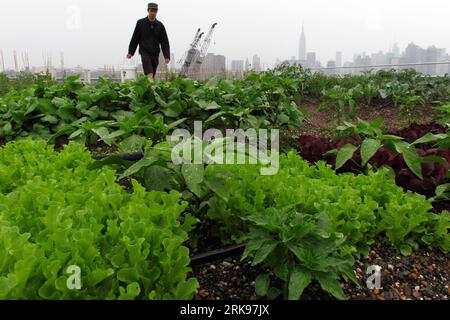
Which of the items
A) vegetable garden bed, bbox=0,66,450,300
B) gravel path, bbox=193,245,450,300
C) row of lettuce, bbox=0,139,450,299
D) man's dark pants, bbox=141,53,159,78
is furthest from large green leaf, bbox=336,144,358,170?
man's dark pants, bbox=141,53,159,78

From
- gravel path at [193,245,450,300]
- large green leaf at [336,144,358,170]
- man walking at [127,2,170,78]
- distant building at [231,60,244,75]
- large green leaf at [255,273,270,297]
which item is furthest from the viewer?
distant building at [231,60,244,75]

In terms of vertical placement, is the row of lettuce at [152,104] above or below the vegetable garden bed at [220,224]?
above

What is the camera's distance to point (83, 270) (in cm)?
118

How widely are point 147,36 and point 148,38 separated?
4cm

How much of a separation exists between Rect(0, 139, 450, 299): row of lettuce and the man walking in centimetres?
548

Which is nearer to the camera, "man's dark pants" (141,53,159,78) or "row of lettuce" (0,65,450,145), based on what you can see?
"row of lettuce" (0,65,450,145)

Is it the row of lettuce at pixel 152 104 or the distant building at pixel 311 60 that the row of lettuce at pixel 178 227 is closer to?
the row of lettuce at pixel 152 104

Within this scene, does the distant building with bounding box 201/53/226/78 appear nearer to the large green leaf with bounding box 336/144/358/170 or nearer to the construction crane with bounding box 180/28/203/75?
the construction crane with bounding box 180/28/203/75

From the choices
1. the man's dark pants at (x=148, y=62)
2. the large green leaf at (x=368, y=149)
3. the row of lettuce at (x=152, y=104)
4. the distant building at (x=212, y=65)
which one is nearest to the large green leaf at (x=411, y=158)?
the large green leaf at (x=368, y=149)

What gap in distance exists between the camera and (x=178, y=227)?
1.67m

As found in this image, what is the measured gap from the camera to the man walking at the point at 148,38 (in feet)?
24.9

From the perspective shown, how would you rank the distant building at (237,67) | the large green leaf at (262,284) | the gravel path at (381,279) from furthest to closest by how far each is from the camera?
the distant building at (237,67)
the gravel path at (381,279)
the large green leaf at (262,284)

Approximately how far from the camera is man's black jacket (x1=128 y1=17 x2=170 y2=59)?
7.59 metres
